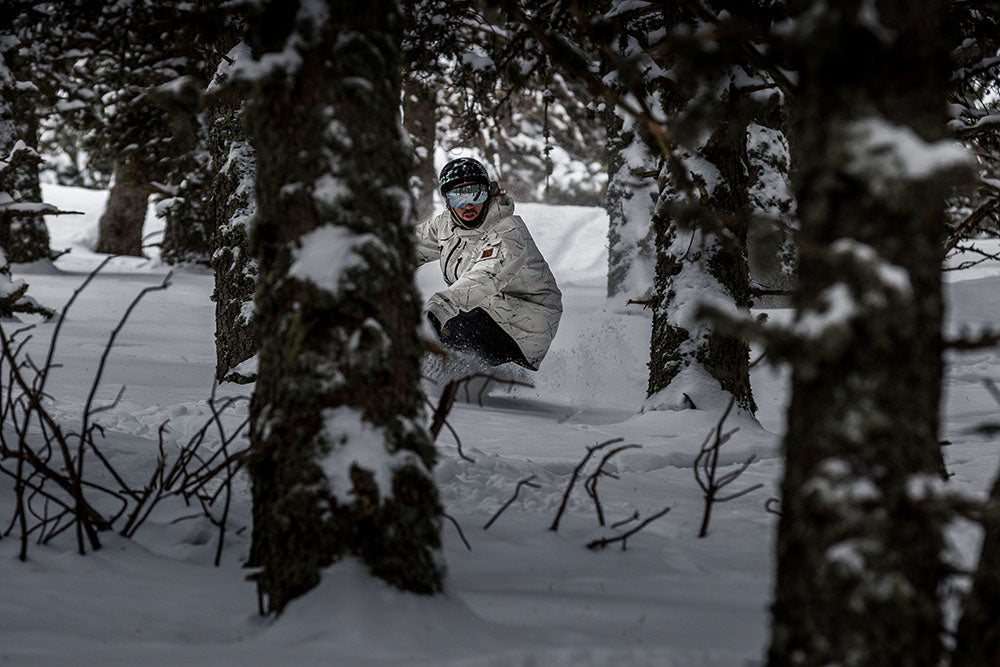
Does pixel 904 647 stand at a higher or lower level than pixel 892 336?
lower

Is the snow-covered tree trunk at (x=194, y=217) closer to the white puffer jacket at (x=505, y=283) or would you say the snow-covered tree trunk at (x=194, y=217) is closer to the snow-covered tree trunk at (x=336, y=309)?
the white puffer jacket at (x=505, y=283)

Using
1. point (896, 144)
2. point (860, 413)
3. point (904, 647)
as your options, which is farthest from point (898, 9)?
point (904, 647)

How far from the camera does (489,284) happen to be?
6.33 metres

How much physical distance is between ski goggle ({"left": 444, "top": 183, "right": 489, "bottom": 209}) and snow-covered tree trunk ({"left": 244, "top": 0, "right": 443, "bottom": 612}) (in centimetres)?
429

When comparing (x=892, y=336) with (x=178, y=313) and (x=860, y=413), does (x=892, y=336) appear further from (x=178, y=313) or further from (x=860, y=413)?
(x=178, y=313)

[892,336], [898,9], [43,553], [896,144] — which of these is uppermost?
[898,9]

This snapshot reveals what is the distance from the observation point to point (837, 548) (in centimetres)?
124

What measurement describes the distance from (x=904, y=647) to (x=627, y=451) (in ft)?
10.4

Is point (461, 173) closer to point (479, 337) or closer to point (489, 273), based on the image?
point (489, 273)

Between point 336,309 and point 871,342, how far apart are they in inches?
43.2

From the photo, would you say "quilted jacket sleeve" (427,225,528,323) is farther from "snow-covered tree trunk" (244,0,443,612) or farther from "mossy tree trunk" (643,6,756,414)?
"snow-covered tree trunk" (244,0,443,612)

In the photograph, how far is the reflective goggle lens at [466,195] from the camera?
20.6ft

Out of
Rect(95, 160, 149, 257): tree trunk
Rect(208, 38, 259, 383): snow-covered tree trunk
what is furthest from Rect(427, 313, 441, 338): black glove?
Rect(95, 160, 149, 257): tree trunk

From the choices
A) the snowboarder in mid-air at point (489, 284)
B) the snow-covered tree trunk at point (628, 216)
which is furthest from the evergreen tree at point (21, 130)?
the snow-covered tree trunk at point (628, 216)
